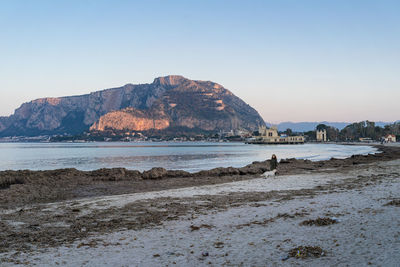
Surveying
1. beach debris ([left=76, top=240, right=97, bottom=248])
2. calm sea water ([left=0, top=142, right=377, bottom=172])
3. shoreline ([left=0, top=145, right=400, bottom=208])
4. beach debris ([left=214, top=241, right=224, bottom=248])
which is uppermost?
beach debris ([left=214, top=241, right=224, bottom=248])

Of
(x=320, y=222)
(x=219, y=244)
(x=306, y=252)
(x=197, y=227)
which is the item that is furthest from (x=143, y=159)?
(x=306, y=252)

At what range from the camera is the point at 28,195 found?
20375 millimetres

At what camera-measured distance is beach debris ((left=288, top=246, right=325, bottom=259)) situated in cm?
749

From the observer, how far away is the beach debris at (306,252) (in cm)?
749

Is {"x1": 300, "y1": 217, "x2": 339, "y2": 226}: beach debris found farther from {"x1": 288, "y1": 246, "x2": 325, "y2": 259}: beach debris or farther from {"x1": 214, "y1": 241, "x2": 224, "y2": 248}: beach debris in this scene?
{"x1": 214, "y1": 241, "x2": 224, "y2": 248}: beach debris

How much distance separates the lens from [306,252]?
764 centimetres

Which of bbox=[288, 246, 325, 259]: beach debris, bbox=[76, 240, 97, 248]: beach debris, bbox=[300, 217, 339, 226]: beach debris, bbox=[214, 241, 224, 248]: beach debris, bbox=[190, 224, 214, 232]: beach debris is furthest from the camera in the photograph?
bbox=[190, 224, 214, 232]: beach debris

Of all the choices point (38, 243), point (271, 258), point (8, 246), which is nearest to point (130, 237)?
point (38, 243)

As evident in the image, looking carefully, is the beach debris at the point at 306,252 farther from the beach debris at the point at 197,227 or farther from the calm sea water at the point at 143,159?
the calm sea water at the point at 143,159

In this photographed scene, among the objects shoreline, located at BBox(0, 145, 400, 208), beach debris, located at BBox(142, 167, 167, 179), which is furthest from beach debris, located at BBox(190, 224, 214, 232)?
beach debris, located at BBox(142, 167, 167, 179)

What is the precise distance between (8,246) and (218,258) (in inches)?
225

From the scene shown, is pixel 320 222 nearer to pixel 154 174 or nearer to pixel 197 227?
pixel 197 227

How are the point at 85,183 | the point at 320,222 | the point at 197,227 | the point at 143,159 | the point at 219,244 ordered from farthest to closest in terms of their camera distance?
the point at 143,159 < the point at 85,183 < the point at 197,227 < the point at 320,222 < the point at 219,244

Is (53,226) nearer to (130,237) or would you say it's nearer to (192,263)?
(130,237)
